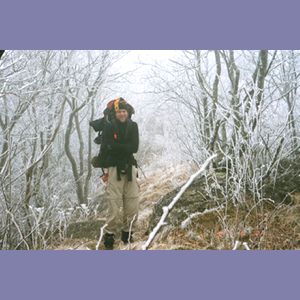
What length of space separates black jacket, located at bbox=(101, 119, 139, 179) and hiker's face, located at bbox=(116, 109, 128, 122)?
3 cm

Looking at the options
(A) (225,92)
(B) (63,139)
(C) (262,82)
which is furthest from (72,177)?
(C) (262,82)

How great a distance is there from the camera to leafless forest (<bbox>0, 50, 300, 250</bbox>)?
3.23 metres

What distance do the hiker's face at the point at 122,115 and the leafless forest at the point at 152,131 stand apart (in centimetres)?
10

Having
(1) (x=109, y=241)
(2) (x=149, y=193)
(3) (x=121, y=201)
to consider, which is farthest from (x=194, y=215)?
(1) (x=109, y=241)

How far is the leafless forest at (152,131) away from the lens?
323 cm

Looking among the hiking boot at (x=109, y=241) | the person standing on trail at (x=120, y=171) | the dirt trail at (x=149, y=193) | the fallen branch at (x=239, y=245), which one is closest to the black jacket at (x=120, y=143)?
the person standing on trail at (x=120, y=171)

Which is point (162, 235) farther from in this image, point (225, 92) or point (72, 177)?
point (225, 92)

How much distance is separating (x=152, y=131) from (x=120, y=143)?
0.93 ft

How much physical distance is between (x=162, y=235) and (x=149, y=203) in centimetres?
28

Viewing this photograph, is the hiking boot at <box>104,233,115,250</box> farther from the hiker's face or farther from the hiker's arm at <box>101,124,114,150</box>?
the hiker's face

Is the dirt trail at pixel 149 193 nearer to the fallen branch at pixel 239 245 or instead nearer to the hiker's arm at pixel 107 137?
the hiker's arm at pixel 107 137

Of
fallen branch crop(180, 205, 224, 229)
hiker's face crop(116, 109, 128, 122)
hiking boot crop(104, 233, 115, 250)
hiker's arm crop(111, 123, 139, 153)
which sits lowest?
hiking boot crop(104, 233, 115, 250)

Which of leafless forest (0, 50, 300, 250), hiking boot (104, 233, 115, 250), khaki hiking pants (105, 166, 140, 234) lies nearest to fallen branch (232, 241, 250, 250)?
leafless forest (0, 50, 300, 250)

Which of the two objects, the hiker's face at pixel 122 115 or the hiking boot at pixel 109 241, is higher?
the hiker's face at pixel 122 115
